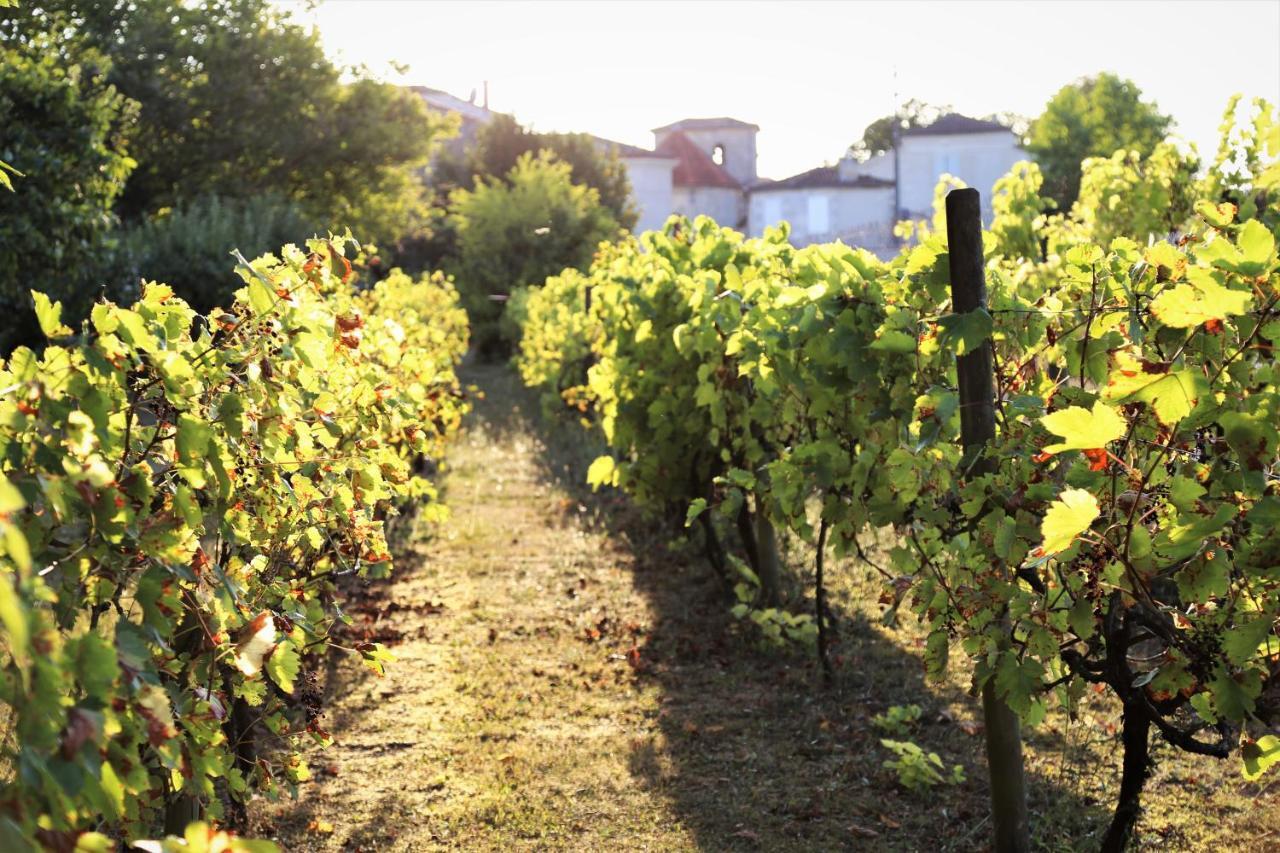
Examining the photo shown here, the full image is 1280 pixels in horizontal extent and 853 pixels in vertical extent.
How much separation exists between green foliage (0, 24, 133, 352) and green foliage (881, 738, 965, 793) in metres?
10.1

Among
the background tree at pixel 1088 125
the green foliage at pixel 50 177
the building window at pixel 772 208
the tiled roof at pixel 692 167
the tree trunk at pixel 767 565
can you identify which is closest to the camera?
the tree trunk at pixel 767 565

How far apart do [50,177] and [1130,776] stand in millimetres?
11984

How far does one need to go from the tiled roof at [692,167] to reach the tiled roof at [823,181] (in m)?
3.98

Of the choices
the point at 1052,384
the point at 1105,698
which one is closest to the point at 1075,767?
the point at 1105,698

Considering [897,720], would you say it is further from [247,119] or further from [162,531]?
[247,119]

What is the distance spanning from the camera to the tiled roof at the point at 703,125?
57.7 meters

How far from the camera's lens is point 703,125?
5806 centimetres

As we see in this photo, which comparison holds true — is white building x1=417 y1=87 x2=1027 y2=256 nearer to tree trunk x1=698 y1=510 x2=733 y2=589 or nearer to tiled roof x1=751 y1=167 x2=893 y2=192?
tiled roof x1=751 y1=167 x2=893 y2=192

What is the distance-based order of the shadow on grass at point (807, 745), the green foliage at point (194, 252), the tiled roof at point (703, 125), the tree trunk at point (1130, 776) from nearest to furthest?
the tree trunk at point (1130, 776)
the shadow on grass at point (807, 745)
the green foliage at point (194, 252)
the tiled roof at point (703, 125)

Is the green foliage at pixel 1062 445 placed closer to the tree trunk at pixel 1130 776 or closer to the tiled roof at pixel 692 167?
the tree trunk at pixel 1130 776

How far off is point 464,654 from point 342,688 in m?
0.78

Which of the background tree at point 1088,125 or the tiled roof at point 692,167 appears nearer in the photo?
the background tree at point 1088,125

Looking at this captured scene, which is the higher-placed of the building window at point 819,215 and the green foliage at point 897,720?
the building window at point 819,215

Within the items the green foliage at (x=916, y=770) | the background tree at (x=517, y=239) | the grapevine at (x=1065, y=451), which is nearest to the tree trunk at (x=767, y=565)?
the grapevine at (x=1065, y=451)
